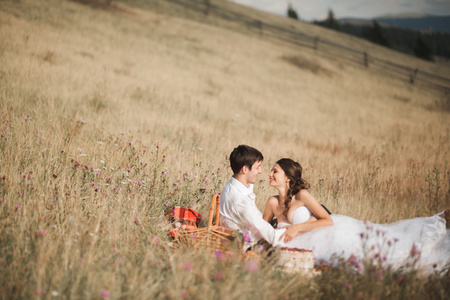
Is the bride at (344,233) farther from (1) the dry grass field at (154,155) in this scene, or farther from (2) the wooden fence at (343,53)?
(2) the wooden fence at (343,53)

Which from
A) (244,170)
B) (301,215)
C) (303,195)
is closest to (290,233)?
(301,215)

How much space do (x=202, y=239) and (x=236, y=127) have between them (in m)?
5.42

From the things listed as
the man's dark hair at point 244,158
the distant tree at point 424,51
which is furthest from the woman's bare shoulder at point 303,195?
the distant tree at point 424,51

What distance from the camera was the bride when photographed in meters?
2.63

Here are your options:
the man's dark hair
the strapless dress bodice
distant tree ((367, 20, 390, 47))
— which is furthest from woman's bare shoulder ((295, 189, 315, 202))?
distant tree ((367, 20, 390, 47))

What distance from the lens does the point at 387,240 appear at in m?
2.65

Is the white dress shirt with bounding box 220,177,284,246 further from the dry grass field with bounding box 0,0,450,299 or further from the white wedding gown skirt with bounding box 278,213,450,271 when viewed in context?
the dry grass field with bounding box 0,0,450,299

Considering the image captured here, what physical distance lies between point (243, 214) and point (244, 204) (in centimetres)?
10

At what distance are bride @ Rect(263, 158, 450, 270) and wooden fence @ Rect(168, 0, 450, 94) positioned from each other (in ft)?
84.3

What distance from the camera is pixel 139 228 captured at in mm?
2891

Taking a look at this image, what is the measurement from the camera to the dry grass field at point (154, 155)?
6.86 feet

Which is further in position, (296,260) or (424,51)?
(424,51)

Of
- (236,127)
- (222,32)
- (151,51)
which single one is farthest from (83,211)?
(222,32)

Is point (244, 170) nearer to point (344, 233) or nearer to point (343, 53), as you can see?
point (344, 233)
